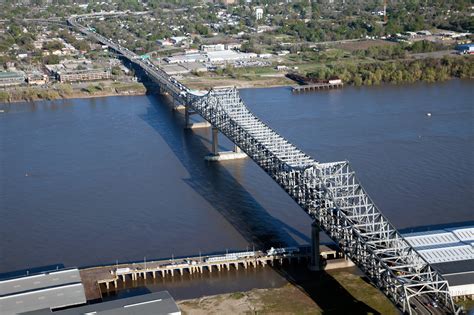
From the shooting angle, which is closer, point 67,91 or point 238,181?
point 238,181

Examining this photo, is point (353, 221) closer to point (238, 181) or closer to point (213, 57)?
point (238, 181)

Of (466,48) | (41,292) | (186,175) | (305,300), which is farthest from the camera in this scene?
Result: (466,48)

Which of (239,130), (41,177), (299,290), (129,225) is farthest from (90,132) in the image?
(299,290)

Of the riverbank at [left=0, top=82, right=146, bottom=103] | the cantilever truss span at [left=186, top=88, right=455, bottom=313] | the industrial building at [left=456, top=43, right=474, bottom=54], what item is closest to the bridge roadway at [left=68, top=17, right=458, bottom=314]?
the cantilever truss span at [left=186, top=88, right=455, bottom=313]

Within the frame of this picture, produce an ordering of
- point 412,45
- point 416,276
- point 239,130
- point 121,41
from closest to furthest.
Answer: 1. point 416,276
2. point 239,130
3. point 412,45
4. point 121,41

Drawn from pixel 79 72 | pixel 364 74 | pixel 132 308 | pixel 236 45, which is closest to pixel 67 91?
pixel 79 72

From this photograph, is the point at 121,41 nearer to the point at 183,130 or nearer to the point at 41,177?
the point at 183,130

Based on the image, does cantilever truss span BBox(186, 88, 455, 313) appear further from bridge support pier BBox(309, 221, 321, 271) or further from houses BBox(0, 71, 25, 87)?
houses BBox(0, 71, 25, 87)
